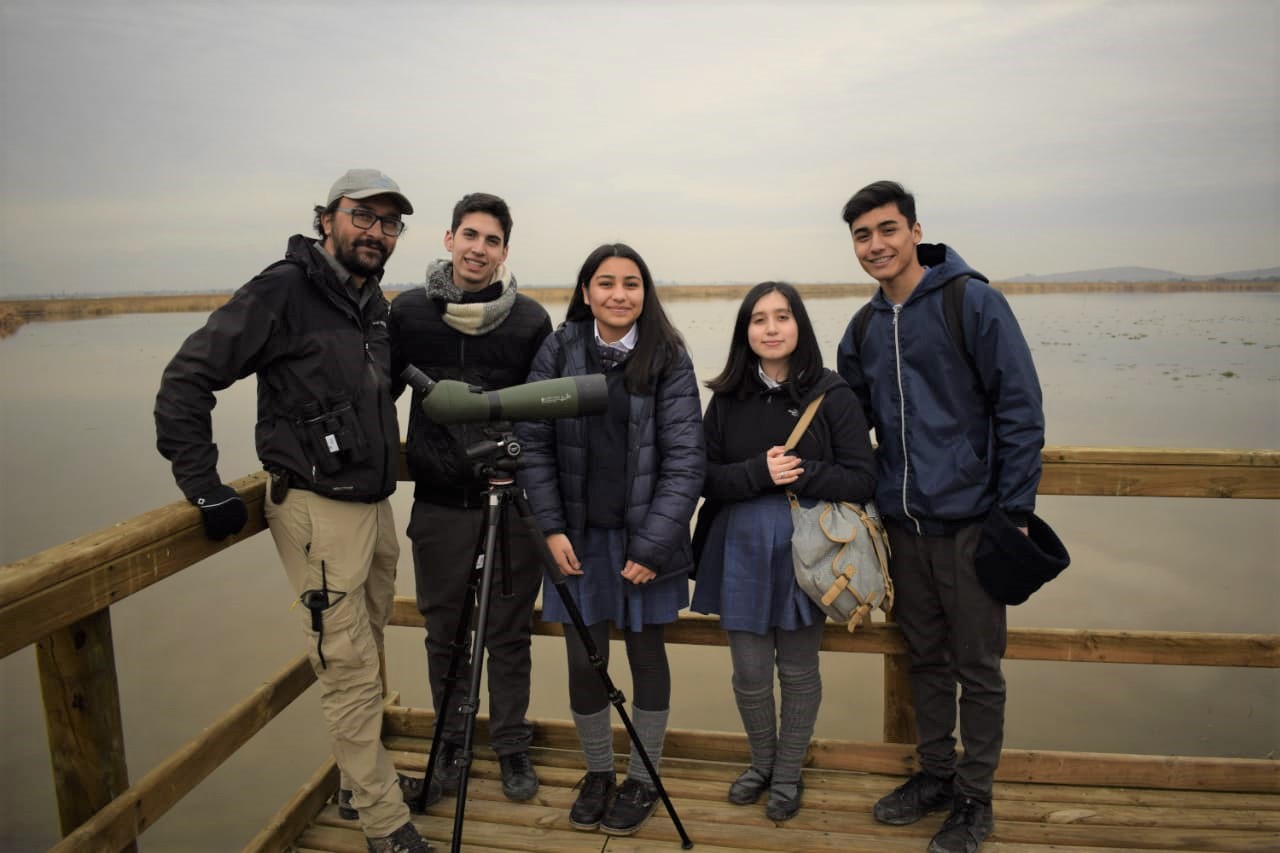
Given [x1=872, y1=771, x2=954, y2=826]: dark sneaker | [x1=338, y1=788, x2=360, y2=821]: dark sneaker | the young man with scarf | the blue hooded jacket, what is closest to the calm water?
the young man with scarf

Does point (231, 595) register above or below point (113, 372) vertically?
below

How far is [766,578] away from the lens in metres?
2.22

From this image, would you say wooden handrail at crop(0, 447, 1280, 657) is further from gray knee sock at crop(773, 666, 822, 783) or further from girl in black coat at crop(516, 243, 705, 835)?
gray knee sock at crop(773, 666, 822, 783)

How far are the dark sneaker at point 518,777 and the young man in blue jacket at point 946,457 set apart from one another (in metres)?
1.06

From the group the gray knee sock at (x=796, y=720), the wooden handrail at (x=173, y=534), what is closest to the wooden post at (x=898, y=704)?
the gray knee sock at (x=796, y=720)

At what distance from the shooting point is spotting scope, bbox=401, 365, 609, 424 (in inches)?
77.2

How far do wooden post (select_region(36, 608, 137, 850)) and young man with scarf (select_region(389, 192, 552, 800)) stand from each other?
3.04 feet

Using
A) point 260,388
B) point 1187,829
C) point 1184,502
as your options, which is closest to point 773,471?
point 260,388

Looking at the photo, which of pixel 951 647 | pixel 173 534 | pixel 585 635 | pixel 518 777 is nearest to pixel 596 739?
pixel 518 777

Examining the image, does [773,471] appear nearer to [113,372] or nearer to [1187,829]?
[1187,829]

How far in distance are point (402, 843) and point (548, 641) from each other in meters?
3.08

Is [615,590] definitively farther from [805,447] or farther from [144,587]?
[144,587]

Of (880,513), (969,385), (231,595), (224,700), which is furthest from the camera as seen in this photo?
(231,595)

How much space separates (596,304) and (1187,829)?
7.44 feet
